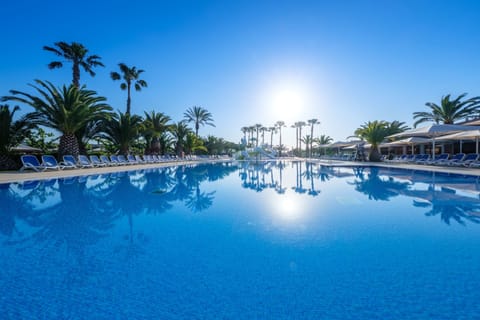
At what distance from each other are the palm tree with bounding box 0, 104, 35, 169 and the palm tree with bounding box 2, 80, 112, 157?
78 cm

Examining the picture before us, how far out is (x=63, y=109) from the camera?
14.2 m

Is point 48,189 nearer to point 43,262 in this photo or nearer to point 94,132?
point 43,262

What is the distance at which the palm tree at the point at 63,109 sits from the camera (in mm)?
13898

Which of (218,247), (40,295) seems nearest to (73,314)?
(40,295)

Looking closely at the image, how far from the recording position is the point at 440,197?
7.14 meters

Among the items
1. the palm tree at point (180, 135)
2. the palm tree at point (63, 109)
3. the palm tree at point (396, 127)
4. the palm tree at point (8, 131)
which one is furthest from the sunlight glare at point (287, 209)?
the palm tree at point (396, 127)

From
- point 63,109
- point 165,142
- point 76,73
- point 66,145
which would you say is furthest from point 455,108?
point 76,73

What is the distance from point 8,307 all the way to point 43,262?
3.39 ft

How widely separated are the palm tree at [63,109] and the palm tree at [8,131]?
0.78 metres

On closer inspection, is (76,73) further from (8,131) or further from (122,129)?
(8,131)

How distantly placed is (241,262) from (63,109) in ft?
53.0

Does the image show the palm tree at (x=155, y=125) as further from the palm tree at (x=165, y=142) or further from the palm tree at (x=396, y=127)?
the palm tree at (x=396, y=127)

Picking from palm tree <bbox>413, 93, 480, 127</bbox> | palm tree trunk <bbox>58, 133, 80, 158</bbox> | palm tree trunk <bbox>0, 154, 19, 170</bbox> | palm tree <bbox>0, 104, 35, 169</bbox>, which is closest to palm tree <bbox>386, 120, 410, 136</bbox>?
palm tree <bbox>413, 93, 480, 127</bbox>

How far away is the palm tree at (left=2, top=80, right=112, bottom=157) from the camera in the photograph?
13.9m
